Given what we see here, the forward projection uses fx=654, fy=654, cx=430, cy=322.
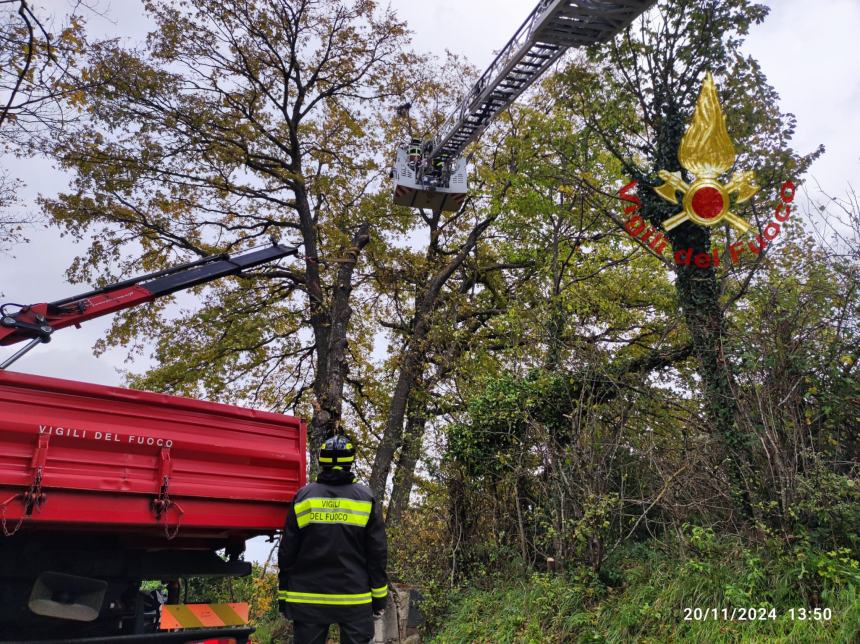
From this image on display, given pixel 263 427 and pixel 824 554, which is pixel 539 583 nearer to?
pixel 824 554

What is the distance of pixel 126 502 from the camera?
5.11m

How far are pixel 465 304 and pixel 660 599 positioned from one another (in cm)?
1037

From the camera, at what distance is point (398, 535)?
10719 millimetres

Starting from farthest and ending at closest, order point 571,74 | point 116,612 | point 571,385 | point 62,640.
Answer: point 571,74 < point 571,385 < point 116,612 < point 62,640

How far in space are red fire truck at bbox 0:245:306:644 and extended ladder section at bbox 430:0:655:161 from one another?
7.65 meters

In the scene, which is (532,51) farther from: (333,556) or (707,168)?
Result: (333,556)

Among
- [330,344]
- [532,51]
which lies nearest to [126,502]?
[330,344]

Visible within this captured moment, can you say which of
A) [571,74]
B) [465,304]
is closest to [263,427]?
[571,74]

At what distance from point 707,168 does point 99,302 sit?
855 centimetres

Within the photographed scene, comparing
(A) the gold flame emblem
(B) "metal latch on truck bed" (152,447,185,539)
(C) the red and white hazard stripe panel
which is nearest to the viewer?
(B) "metal latch on truck bed" (152,447,185,539)

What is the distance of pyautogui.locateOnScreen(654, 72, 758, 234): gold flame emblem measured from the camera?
31.1ft

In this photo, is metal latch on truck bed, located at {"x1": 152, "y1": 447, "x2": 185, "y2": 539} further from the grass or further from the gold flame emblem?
the gold flame emblem
